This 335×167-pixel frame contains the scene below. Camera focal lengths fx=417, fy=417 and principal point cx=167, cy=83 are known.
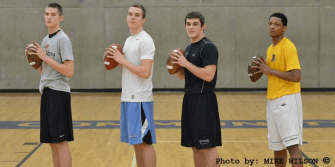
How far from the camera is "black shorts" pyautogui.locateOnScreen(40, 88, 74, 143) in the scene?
3.30 m

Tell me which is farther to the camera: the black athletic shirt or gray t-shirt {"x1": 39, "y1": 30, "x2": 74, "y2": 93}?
gray t-shirt {"x1": 39, "y1": 30, "x2": 74, "y2": 93}

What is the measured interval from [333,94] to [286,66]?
8.26 m

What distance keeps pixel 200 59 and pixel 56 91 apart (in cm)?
117

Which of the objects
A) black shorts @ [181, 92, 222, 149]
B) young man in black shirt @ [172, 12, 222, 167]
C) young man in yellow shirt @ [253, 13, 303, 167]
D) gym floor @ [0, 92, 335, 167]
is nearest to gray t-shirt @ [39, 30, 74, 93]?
young man in black shirt @ [172, 12, 222, 167]

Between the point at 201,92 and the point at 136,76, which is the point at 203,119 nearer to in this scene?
the point at 201,92

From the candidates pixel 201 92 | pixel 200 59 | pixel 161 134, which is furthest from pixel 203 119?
pixel 161 134

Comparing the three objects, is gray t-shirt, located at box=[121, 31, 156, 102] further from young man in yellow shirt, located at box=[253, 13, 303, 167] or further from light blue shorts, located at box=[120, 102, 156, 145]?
young man in yellow shirt, located at box=[253, 13, 303, 167]

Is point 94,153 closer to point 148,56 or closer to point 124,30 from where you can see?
point 148,56

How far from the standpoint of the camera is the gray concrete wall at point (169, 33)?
1131 centimetres

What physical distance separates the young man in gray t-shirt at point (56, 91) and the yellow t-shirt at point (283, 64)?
1610 mm

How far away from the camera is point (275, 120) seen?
332 centimetres

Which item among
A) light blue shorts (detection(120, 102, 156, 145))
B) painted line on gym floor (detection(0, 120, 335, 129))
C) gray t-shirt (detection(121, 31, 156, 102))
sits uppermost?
gray t-shirt (detection(121, 31, 156, 102))

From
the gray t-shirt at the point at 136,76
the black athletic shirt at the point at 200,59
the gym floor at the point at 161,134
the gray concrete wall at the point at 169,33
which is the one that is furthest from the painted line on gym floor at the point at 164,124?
the gray concrete wall at the point at 169,33

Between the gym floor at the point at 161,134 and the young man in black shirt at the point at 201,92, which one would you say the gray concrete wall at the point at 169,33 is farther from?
the young man in black shirt at the point at 201,92
